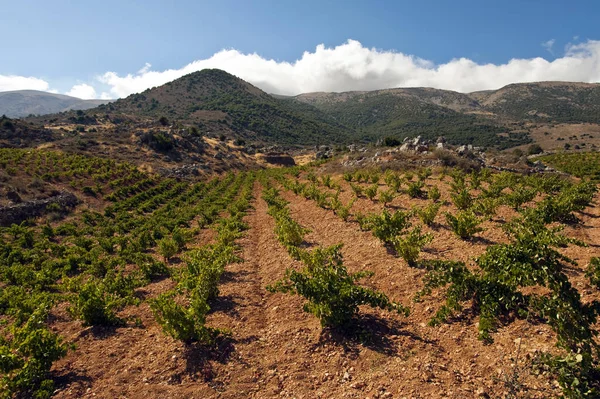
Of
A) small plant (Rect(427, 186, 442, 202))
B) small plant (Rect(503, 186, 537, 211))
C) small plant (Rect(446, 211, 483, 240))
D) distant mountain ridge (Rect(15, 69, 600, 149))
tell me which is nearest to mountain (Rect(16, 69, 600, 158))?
distant mountain ridge (Rect(15, 69, 600, 149))

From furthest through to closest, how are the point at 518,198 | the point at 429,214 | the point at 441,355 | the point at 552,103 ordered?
the point at 552,103
the point at 518,198
the point at 429,214
the point at 441,355

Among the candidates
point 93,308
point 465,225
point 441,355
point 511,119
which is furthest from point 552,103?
point 93,308

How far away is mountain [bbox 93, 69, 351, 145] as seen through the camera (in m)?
110

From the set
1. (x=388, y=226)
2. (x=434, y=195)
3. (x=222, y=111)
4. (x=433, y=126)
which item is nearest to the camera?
(x=388, y=226)

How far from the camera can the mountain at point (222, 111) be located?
109938mm

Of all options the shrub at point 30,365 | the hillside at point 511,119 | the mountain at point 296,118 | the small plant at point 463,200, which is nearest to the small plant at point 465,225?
the small plant at point 463,200

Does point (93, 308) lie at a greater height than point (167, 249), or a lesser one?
greater

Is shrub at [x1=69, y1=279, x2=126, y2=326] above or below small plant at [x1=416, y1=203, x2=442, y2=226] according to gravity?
below

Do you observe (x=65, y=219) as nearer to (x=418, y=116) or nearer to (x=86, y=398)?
(x=86, y=398)

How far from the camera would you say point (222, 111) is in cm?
12131

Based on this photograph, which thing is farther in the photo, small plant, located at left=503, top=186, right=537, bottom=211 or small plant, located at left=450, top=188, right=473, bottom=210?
small plant, located at left=450, top=188, right=473, bottom=210

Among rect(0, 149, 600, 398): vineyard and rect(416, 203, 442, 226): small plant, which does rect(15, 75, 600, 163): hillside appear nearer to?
rect(416, 203, 442, 226): small plant

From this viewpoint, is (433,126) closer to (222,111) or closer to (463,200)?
(222,111)

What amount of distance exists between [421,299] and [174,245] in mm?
10033
